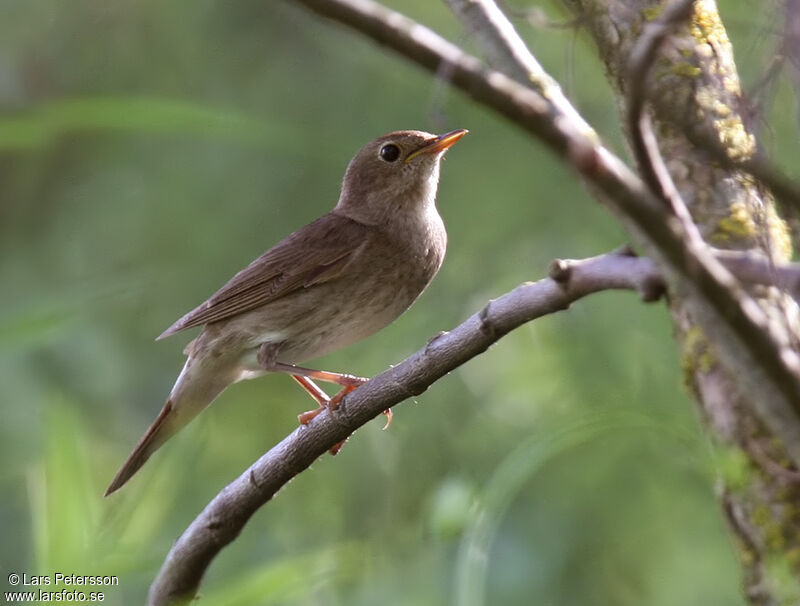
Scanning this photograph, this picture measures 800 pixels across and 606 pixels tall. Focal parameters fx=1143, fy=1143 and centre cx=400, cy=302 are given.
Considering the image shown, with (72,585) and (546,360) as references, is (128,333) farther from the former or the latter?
(72,585)

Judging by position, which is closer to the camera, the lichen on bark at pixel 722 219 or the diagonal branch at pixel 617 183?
the diagonal branch at pixel 617 183

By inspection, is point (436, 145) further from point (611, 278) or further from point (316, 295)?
point (611, 278)

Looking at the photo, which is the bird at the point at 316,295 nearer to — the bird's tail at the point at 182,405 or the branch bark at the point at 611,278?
the bird's tail at the point at 182,405

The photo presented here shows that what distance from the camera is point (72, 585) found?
3012mm

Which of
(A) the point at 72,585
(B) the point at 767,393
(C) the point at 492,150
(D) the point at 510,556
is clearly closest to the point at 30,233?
(C) the point at 492,150

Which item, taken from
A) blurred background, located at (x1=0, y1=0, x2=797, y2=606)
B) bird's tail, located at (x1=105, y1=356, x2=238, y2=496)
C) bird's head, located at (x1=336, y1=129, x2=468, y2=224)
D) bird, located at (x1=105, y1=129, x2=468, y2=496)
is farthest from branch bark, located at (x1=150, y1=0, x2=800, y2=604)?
bird's head, located at (x1=336, y1=129, x2=468, y2=224)

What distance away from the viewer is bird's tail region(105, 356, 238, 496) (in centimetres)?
500

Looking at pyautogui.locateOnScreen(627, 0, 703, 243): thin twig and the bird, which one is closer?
pyautogui.locateOnScreen(627, 0, 703, 243): thin twig

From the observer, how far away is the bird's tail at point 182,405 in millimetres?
5004

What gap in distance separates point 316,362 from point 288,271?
1.84m

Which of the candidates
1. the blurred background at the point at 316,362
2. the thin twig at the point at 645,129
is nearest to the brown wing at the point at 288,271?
the blurred background at the point at 316,362

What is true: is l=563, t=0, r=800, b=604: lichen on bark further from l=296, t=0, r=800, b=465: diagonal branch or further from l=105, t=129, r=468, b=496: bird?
l=105, t=129, r=468, b=496: bird

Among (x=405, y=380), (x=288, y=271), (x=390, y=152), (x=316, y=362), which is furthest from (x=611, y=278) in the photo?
(x=316, y=362)

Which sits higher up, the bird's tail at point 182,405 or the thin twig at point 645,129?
the thin twig at point 645,129
